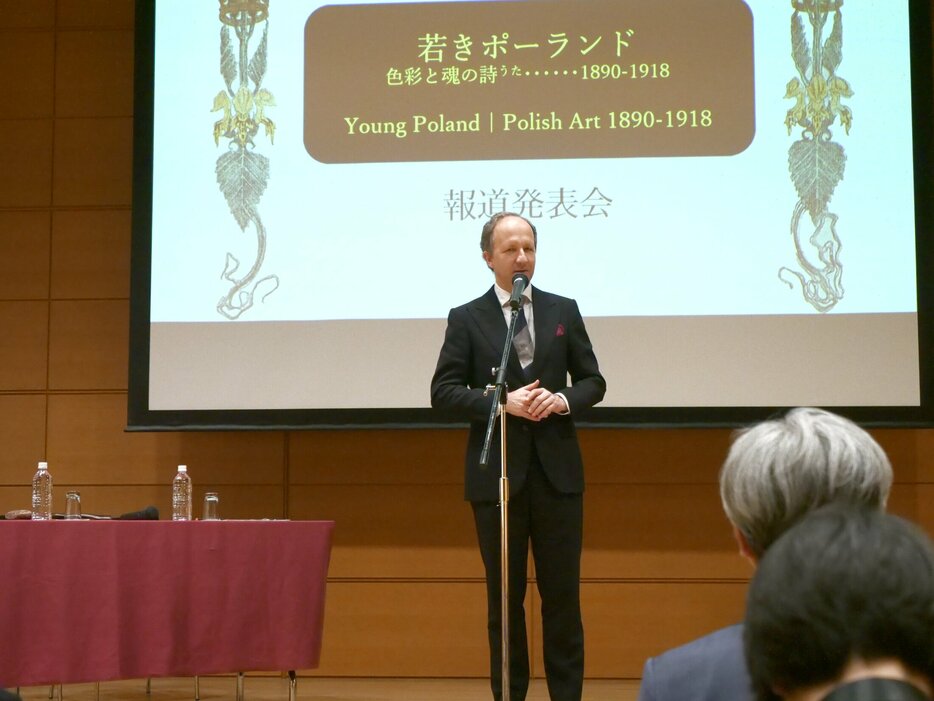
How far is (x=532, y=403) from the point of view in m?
3.12

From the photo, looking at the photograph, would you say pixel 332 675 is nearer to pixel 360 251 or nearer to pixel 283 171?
pixel 360 251

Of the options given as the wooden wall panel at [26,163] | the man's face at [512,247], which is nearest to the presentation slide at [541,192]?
the wooden wall panel at [26,163]

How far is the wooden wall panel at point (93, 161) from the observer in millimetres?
5215

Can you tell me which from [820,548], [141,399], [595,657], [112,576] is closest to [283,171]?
[141,399]

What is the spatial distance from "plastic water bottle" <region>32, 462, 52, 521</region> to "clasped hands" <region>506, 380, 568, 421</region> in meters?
1.54

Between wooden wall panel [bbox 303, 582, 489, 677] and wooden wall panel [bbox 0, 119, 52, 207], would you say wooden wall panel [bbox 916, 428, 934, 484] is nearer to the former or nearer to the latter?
wooden wall panel [bbox 303, 582, 489, 677]

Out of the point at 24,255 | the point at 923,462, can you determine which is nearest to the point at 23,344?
the point at 24,255

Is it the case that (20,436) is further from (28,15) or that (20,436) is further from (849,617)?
(849,617)

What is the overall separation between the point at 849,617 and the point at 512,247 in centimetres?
274

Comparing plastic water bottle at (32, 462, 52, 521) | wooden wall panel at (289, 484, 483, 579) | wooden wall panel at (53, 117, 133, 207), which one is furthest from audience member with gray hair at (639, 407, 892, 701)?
wooden wall panel at (53, 117, 133, 207)

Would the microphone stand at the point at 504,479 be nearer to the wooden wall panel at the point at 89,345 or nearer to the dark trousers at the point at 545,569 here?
the dark trousers at the point at 545,569

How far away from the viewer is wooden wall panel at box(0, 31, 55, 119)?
5262 millimetres

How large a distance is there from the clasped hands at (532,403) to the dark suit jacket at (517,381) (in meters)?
0.08

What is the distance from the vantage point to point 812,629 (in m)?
0.67
